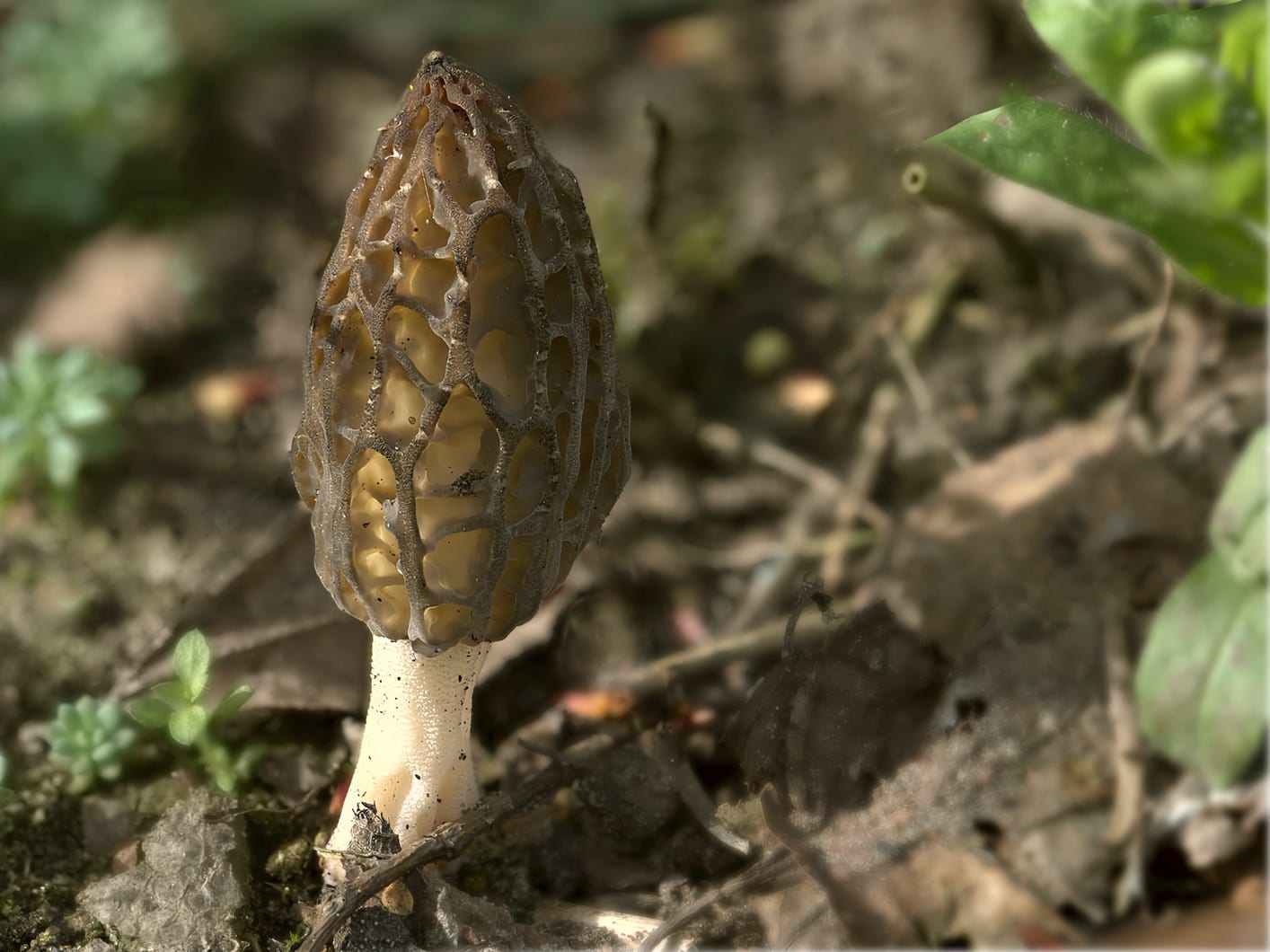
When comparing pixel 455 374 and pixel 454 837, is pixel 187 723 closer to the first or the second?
pixel 454 837

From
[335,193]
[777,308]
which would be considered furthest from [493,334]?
[335,193]

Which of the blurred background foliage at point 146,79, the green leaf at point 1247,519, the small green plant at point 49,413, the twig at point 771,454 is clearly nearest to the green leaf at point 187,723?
the small green plant at point 49,413

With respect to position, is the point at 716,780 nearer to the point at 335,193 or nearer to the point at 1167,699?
the point at 1167,699

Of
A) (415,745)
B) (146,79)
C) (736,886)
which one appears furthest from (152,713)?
(146,79)

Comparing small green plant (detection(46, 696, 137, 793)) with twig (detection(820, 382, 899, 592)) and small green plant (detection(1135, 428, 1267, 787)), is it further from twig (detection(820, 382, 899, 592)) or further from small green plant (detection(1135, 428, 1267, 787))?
small green plant (detection(1135, 428, 1267, 787))

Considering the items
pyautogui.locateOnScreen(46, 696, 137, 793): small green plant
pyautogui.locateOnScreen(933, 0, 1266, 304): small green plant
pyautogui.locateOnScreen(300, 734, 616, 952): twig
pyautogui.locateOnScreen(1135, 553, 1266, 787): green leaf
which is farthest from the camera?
pyautogui.locateOnScreen(46, 696, 137, 793): small green plant

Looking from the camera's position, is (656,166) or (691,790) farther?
(656,166)

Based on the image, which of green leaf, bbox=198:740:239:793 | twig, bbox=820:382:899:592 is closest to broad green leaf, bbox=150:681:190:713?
green leaf, bbox=198:740:239:793
